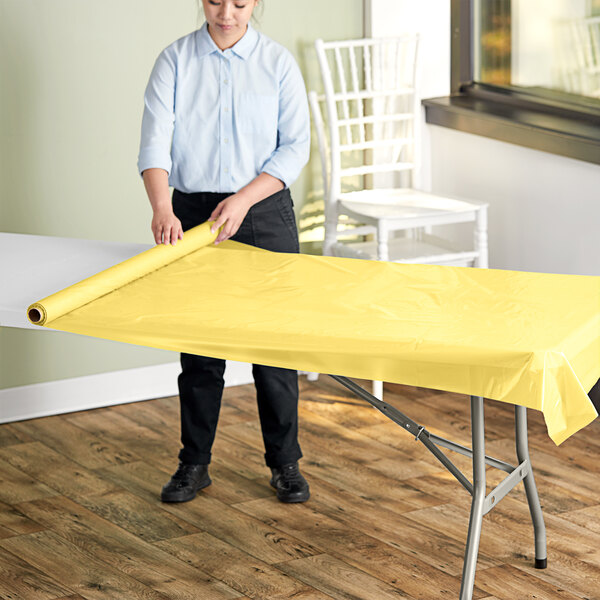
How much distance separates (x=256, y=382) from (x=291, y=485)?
290mm

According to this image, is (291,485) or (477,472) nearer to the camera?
(477,472)

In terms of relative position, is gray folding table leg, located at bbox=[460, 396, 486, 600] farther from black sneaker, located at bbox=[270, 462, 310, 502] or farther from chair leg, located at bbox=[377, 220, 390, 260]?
chair leg, located at bbox=[377, 220, 390, 260]

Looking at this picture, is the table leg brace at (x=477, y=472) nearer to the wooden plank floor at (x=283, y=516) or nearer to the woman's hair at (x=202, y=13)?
the wooden plank floor at (x=283, y=516)

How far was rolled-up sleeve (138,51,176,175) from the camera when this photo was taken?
263cm

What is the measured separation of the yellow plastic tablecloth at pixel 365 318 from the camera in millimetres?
1816

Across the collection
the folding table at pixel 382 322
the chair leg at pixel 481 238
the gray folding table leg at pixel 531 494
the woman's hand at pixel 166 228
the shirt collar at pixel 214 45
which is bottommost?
the gray folding table leg at pixel 531 494

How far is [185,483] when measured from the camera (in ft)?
9.60

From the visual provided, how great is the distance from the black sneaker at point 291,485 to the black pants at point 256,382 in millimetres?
23

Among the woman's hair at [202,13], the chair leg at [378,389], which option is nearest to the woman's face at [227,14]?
the woman's hair at [202,13]

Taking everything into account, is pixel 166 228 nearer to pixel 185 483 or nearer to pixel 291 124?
pixel 291 124

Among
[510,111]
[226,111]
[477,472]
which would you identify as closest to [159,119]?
[226,111]

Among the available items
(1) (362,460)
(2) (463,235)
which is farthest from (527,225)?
(1) (362,460)

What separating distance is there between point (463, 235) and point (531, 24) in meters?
A: 0.80

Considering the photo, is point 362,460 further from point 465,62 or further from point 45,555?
point 465,62
